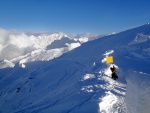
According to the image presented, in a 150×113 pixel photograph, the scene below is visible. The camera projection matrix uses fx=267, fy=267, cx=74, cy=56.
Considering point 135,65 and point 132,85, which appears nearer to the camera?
point 132,85

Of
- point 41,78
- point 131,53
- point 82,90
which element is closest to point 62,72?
point 41,78

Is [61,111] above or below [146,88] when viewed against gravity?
below

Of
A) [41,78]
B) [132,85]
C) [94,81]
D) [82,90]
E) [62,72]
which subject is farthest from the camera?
[41,78]

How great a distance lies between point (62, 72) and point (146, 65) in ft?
84.3

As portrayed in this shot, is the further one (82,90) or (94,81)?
(94,81)

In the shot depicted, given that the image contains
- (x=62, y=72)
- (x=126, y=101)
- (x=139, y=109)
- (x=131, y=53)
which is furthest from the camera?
(x=62, y=72)

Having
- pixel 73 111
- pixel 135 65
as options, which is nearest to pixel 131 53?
pixel 135 65

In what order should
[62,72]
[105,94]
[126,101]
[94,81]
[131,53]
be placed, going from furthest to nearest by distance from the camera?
[62,72] → [131,53] → [94,81] → [105,94] → [126,101]

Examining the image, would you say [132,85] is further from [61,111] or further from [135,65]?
[135,65]

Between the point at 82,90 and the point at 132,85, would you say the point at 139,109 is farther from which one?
the point at 82,90

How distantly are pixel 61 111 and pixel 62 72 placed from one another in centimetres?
3497

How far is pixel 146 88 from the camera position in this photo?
3225 cm

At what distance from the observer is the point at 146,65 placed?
46000mm

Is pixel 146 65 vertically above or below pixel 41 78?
above
